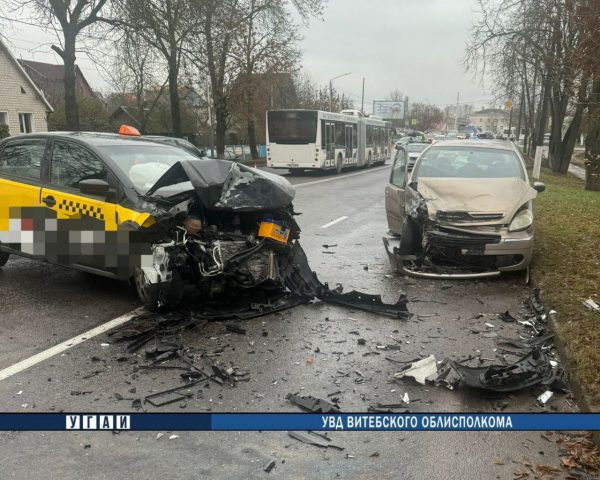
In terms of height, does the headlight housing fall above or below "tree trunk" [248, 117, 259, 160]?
below

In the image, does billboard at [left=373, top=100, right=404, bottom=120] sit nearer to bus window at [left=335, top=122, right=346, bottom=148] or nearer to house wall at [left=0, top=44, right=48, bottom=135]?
house wall at [left=0, top=44, right=48, bottom=135]

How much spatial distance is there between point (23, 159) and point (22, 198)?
58cm

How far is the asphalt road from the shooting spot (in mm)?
2951

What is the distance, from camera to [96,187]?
208 inches

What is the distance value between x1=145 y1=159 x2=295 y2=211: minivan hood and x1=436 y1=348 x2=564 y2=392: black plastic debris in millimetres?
2241

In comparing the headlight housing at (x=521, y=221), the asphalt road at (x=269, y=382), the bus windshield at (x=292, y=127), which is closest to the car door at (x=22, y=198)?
the asphalt road at (x=269, y=382)

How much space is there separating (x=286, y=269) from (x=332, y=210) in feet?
26.2

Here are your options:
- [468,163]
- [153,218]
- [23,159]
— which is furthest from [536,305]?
[23,159]

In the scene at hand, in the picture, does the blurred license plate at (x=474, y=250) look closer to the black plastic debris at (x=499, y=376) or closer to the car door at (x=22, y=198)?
the black plastic debris at (x=499, y=376)

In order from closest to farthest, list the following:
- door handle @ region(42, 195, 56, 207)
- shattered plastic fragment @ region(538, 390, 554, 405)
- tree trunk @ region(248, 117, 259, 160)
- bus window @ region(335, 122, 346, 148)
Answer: shattered plastic fragment @ region(538, 390, 554, 405) < door handle @ region(42, 195, 56, 207) < bus window @ region(335, 122, 346, 148) < tree trunk @ region(248, 117, 259, 160)

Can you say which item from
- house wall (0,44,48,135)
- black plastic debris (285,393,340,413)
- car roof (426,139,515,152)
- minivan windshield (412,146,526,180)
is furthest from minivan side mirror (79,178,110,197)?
house wall (0,44,48,135)

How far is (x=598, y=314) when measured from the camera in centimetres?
504

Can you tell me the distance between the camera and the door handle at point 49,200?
5821 millimetres

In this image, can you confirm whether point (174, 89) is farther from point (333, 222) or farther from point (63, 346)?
point (63, 346)
